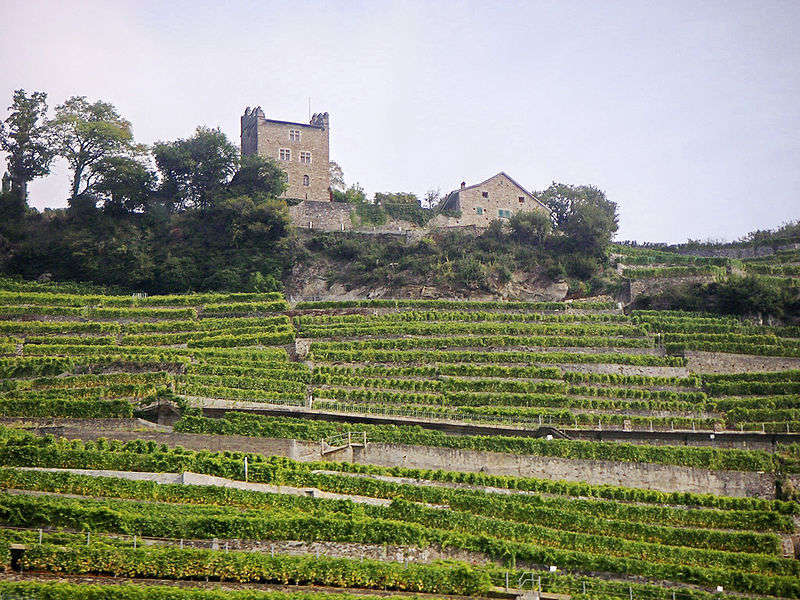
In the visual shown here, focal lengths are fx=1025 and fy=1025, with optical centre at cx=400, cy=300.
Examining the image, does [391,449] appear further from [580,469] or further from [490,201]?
[490,201]

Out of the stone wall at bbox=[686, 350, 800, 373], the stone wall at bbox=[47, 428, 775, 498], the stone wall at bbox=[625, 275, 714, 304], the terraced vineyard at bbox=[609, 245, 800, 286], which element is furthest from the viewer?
the terraced vineyard at bbox=[609, 245, 800, 286]

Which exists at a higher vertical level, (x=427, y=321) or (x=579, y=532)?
(x=427, y=321)

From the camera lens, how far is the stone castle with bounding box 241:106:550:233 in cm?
5716

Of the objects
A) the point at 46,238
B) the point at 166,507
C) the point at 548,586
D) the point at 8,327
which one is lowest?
the point at 548,586

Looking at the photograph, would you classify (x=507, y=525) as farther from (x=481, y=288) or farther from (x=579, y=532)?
(x=481, y=288)

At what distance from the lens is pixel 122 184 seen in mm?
52375

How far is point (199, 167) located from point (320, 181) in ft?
24.2

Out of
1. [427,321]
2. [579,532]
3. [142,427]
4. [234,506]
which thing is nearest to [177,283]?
[427,321]

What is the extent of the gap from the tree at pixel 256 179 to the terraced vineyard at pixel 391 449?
26.5ft

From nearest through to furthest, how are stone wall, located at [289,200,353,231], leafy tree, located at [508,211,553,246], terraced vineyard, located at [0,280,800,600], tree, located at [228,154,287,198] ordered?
1. terraced vineyard, located at [0,280,800,600]
2. tree, located at [228,154,287,198]
3. leafy tree, located at [508,211,553,246]
4. stone wall, located at [289,200,353,231]

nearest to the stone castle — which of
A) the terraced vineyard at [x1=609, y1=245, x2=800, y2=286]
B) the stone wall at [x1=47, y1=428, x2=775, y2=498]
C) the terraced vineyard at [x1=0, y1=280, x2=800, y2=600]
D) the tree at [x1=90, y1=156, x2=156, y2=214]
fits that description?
the terraced vineyard at [x1=609, y1=245, x2=800, y2=286]

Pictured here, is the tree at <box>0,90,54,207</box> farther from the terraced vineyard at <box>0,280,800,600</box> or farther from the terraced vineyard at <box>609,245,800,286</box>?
the terraced vineyard at <box>609,245,800,286</box>

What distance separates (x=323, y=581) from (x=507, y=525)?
21.2ft

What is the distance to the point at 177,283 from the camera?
4994cm
